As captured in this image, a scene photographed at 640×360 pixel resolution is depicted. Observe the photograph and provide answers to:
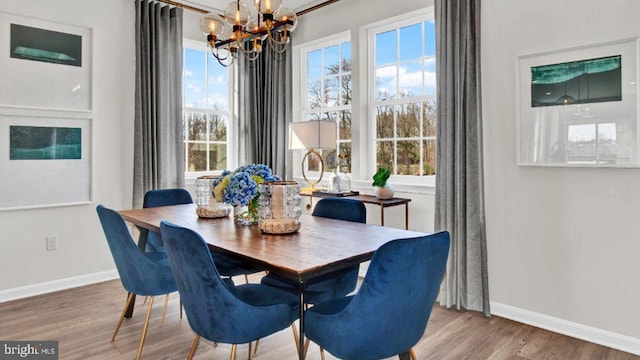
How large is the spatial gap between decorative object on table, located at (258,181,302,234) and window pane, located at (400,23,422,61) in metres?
2.24

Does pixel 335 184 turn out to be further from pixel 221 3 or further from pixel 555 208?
pixel 221 3

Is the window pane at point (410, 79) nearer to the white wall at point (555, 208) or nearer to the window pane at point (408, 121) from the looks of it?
the window pane at point (408, 121)

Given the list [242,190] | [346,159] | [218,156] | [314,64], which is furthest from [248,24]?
[218,156]

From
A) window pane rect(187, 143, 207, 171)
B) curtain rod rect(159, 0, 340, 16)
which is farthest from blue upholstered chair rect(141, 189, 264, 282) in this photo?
curtain rod rect(159, 0, 340, 16)

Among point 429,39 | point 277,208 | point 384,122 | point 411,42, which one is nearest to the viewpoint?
point 277,208

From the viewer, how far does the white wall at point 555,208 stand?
8.30 feet

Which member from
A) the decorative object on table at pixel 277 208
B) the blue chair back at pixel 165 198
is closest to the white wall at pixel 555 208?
the decorative object on table at pixel 277 208

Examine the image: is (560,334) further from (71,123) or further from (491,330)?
(71,123)

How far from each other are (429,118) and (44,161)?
336cm

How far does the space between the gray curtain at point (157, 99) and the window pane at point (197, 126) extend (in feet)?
1.30

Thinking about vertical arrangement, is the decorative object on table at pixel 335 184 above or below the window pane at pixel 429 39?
below

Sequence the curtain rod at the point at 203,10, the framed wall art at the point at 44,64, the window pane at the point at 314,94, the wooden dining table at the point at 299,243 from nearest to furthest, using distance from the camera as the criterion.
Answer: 1. the wooden dining table at the point at 299,243
2. the framed wall art at the point at 44,64
3. the curtain rod at the point at 203,10
4. the window pane at the point at 314,94

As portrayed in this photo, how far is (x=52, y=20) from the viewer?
11.8 feet

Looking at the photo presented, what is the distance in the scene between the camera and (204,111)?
15.9 ft
